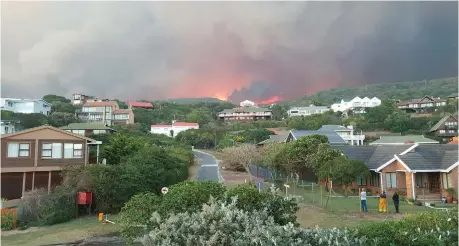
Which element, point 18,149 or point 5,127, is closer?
point 18,149

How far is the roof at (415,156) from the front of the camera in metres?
25.5

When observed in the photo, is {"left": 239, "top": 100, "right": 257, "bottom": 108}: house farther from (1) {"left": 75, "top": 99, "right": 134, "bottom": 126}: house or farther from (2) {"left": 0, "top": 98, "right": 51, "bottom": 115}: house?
(2) {"left": 0, "top": 98, "right": 51, "bottom": 115}: house

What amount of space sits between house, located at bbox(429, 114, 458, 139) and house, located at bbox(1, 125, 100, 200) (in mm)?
67669

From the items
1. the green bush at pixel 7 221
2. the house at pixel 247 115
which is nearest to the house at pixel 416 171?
the green bush at pixel 7 221

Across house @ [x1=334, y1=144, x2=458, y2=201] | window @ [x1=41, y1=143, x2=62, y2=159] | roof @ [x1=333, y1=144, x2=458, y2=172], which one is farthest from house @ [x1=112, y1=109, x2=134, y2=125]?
house @ [x1=334, y1=144, x2=458, y2=201]

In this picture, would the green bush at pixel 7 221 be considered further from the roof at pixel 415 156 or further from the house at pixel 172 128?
the house at pixel 172 128

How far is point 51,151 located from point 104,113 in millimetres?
66515

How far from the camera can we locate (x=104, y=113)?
90188mm

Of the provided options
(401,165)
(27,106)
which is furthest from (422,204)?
(27,106)

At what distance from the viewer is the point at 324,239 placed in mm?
6426

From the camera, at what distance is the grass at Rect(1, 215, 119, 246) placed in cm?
1627

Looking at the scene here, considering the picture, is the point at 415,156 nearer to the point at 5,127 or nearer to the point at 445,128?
the point at 5,127

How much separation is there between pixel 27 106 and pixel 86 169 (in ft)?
201

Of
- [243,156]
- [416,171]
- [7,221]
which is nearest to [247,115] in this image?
[243,156]
